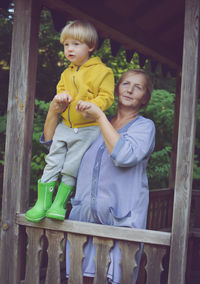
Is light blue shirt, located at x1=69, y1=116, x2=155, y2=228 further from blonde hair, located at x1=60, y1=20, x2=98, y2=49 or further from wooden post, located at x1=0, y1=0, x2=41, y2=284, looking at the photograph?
blonde hair, located at x1=60, y1=20, x2=98, y2=49

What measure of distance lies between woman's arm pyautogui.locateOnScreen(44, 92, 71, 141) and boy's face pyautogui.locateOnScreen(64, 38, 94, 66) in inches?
11.4

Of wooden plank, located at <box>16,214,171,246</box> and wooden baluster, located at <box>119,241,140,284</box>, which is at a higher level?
wooden plank, located at <box>16,214,171,246</box>

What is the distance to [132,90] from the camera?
121 inches

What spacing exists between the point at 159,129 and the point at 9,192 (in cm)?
504

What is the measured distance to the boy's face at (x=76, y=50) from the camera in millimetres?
3002

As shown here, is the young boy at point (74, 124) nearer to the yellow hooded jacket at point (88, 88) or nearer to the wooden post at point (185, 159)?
the yellow hooded jacket at point (88, 88)

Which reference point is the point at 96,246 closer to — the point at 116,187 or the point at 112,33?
the point at 116,187

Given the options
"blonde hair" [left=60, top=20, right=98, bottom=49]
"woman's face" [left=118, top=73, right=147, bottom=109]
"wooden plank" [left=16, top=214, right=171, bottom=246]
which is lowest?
"wooden plank" [left=16, top=214, right=171, bottom=246]

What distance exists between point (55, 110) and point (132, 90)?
22.5 inches

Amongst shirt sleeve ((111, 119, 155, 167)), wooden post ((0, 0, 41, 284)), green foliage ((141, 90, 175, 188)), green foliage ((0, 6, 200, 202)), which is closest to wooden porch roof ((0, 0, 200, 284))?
wooden post ((0, 0, 41, 284))

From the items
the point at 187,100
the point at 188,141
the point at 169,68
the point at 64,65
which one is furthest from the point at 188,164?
the point at 64,65

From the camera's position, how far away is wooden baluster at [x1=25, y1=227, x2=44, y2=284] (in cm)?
313

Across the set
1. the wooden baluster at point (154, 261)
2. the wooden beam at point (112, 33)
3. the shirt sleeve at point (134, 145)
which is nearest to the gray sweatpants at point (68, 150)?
the shirt sleeve at point (134, 145)

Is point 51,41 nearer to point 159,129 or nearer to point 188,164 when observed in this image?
point 159,129
